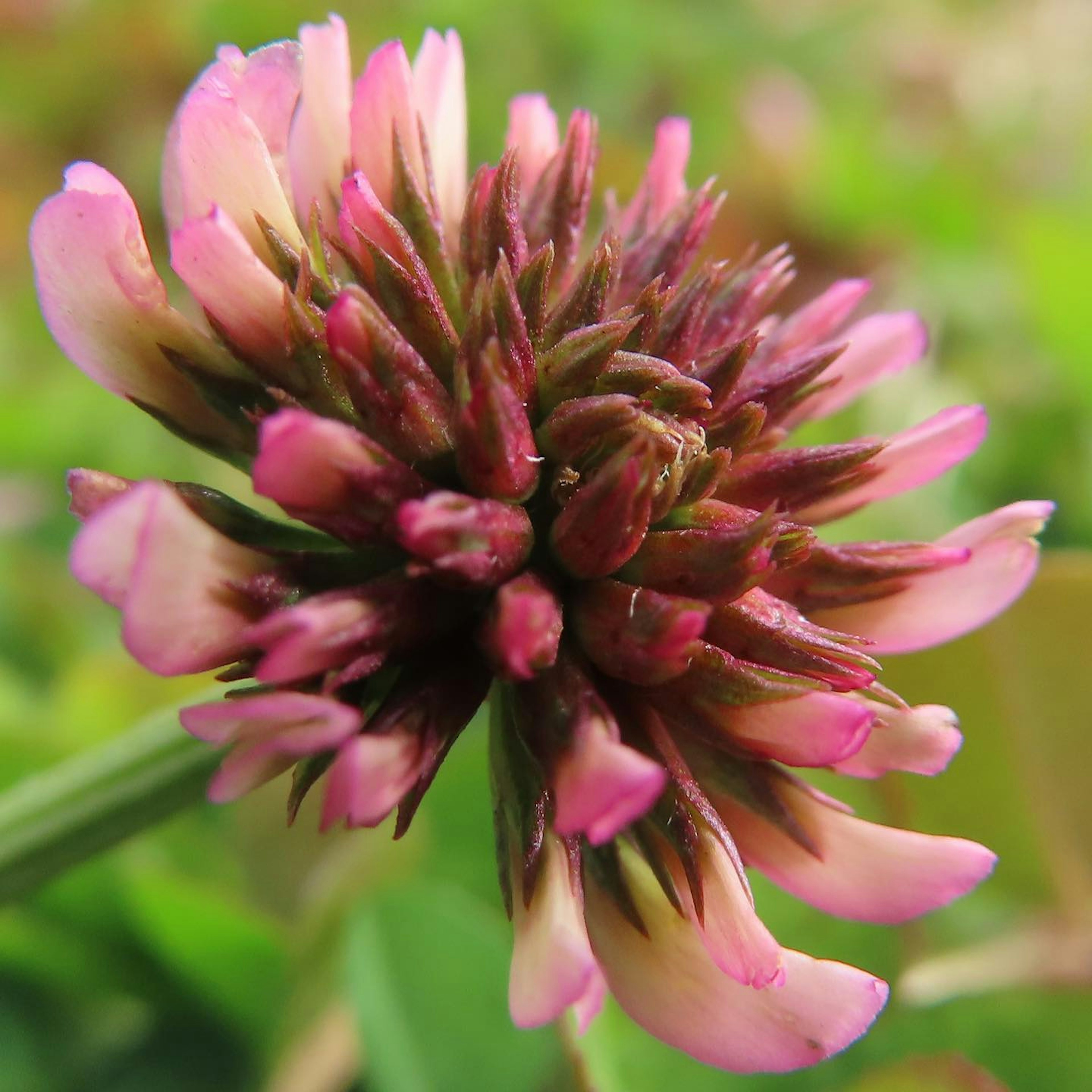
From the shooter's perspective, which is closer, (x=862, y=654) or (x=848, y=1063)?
(x=862, y=654)

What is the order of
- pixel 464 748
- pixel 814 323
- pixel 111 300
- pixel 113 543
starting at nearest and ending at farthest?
pixel 113 543 < pixel 111 300 < pixel 814 323 < pixel 464 748

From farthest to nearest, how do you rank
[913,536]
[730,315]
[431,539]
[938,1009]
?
[913,536] → [938,1009] → [730,315] → [431,539]

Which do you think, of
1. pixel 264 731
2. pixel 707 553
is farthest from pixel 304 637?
pixel 707 553

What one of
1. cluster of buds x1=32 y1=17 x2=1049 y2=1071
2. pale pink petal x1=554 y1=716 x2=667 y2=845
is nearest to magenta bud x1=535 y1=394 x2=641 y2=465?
cluster of buds x1=32 y1=17 x2=1049 y2=1071

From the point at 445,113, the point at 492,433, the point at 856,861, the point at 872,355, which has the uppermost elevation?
the point at 445,113

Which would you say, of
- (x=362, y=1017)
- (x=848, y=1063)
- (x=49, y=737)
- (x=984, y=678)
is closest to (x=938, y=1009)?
(x=848, y=1063)

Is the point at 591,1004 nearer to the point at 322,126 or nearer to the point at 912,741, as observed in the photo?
the point at 912,741

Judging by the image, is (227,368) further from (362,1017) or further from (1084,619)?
(1084,619)
